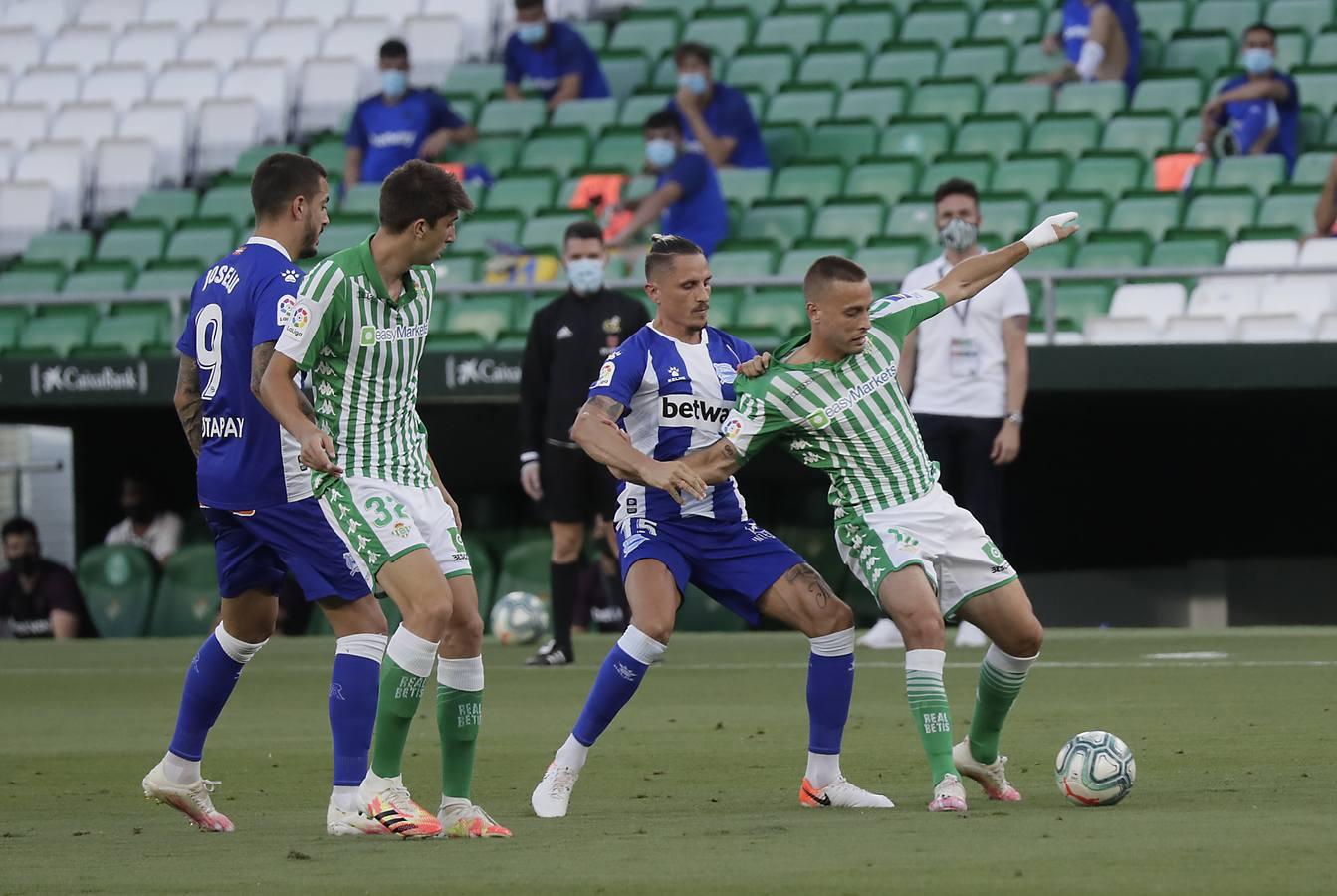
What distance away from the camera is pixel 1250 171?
1641cm

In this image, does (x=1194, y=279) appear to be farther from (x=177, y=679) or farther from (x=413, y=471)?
(x=413, y=471)

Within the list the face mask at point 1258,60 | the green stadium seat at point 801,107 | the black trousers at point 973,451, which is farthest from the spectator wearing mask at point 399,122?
the black trousers at point 973,451

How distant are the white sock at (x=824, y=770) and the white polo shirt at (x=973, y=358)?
5636mm

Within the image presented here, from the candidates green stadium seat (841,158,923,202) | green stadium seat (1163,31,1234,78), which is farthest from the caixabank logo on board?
green stadium seat (1163,31,1234,78)

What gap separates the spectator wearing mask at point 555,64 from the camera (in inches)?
782

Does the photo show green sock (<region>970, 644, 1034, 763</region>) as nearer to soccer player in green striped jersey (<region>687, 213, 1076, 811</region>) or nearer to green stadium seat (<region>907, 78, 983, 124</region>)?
soccer player in green striped jersey (<region>687, 213, 1076, 811</region>)

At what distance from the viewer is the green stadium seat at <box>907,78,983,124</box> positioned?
18.3 metres

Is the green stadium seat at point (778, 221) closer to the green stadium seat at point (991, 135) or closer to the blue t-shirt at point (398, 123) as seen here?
the green stadium seat at point (991, 135)

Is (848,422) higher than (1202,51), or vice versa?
(1202,51)

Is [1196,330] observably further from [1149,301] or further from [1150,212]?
[1150,212]

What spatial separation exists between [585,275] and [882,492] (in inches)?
210

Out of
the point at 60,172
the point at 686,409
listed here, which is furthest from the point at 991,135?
the point at 686,409

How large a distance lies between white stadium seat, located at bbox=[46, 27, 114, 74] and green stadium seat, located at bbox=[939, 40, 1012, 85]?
9.98 metres

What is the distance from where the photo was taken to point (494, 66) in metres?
21.5
